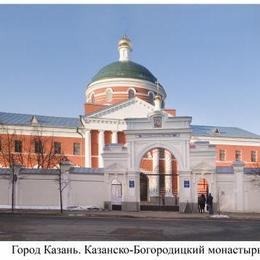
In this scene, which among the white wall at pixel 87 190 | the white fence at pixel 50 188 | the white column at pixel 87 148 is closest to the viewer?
the white fence at pixel 50 188

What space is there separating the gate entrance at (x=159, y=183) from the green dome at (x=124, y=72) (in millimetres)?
8174

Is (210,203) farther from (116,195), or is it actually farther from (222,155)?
(222,155)

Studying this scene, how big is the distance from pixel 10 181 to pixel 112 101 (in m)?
18.8

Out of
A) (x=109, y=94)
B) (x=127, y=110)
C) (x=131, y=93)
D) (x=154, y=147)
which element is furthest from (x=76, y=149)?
(x=154, y=147)

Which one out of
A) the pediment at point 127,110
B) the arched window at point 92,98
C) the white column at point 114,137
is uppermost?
the arched window at point 92,98

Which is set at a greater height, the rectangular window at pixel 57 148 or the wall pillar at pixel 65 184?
the rectangular window at pixel 57 148

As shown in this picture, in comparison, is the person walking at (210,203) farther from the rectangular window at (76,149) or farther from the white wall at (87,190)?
the rectangular window at (76,149)

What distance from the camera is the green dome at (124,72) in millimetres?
42125

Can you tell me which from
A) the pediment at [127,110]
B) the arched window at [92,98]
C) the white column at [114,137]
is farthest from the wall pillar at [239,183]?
the arched window at [92,98]

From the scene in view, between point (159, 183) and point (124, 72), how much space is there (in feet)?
41.8

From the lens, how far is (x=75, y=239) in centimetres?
1200

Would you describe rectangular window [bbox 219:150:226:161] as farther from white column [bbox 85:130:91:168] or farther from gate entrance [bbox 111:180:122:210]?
gate entrance [bbox 111:180:122:210]

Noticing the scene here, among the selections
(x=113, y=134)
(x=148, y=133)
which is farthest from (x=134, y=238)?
(x=113, y=134)
